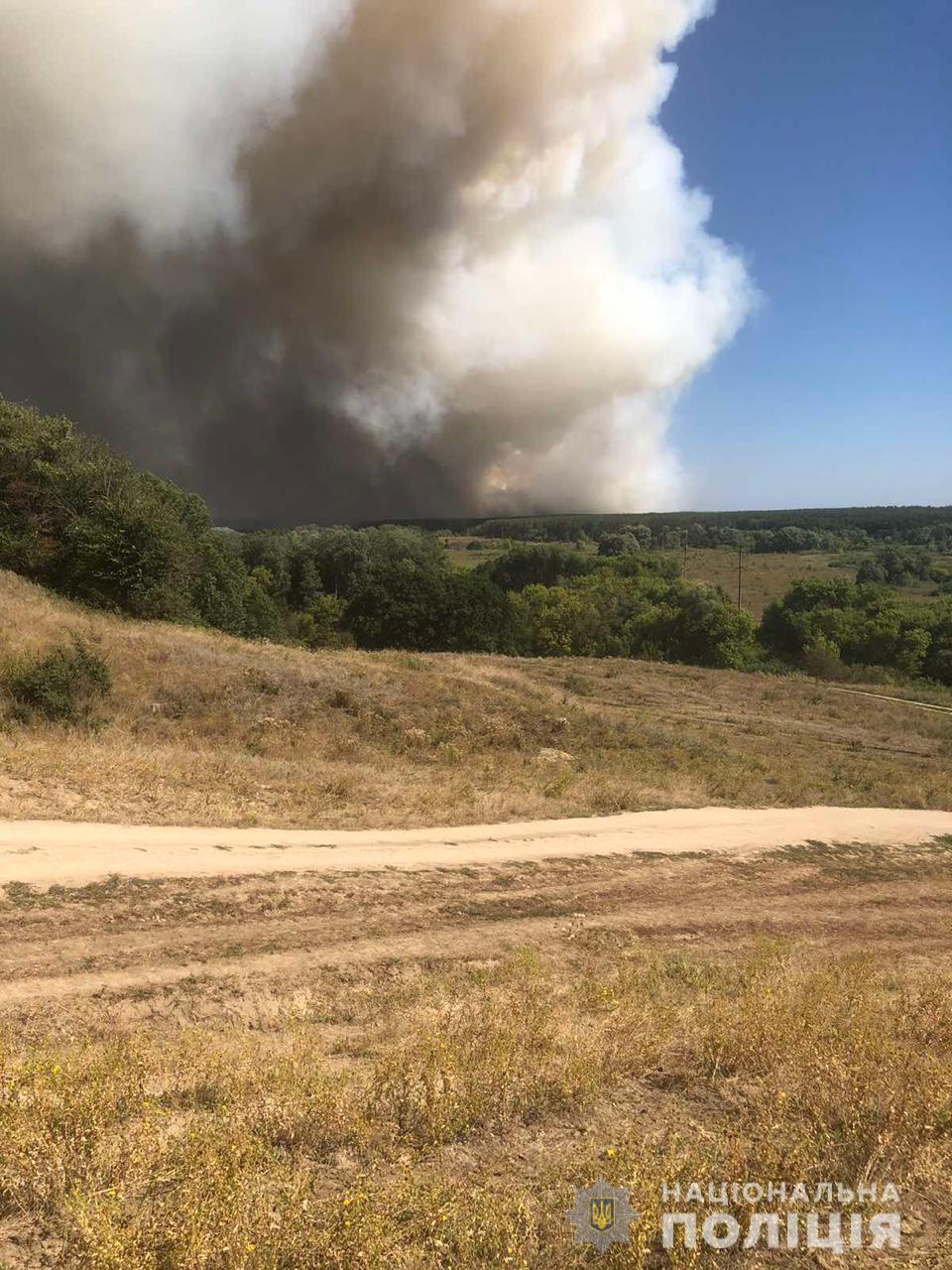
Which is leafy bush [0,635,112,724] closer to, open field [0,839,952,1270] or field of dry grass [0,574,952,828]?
field of dry grass [0,574,952,828]

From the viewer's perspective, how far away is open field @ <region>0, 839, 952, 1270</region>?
4.13 m

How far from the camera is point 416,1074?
19.1 ft

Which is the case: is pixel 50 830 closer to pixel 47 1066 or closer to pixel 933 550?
pixel 47 1066

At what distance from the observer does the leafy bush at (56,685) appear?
738 inches

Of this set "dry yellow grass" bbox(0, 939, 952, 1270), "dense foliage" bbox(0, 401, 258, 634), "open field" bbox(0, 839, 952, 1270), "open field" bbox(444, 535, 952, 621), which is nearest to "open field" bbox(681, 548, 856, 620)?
Result: "open field" bbox(444, 535, 952, 621)

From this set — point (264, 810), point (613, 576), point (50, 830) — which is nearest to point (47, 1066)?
point (50, 830)

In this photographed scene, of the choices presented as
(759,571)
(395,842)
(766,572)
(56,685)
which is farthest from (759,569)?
(395,842)

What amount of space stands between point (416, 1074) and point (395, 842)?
7939mm

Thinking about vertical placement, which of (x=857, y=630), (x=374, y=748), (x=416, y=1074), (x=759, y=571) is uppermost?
(x=759, y=571)

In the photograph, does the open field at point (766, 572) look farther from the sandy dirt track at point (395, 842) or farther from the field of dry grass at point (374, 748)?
the sandy dirt track at point (395, 842)

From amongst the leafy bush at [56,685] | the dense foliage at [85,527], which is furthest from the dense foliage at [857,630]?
the leafy bush at [56,685]

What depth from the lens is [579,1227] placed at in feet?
14.0

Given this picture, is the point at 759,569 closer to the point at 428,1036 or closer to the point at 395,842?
the point at 395,842

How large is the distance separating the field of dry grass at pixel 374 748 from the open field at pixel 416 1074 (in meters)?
4.78
